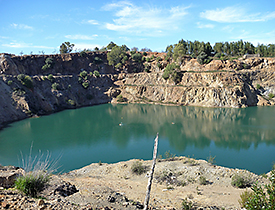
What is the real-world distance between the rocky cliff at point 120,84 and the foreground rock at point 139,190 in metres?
34.8

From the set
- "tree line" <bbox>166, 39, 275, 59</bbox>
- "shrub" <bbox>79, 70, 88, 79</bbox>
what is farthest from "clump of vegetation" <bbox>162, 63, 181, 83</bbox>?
"shrub" <bbox>79, 70, 88, 79</bbox>

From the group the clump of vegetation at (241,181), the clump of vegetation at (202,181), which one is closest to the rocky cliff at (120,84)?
the clump of vegetation at (202,181)

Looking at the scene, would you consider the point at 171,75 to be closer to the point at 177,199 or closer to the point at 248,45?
the point at 248,45

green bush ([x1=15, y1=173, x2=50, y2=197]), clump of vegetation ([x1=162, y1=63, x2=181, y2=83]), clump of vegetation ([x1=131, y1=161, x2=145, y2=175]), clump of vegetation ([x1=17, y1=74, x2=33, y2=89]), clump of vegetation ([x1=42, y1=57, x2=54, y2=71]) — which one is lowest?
clump of vegetation ([x1=131, y1=161, x2=145, y2=175])

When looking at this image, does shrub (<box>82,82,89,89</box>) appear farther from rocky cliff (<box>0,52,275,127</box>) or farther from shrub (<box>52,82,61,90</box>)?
shrub (<box>52,82,61,90</box>)

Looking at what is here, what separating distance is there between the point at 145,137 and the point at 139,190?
17.4m

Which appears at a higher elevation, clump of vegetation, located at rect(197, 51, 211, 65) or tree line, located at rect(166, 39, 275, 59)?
tree line, located at rect(166, 39, 275, 59)

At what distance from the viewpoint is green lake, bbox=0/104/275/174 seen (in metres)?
22.6

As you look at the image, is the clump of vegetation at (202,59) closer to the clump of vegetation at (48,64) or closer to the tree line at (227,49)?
the tree line at (227,49)

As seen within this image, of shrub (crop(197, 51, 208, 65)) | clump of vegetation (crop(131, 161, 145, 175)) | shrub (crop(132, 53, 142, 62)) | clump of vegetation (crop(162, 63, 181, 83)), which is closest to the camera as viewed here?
clump of vegetation (crop(131, 161, 145, 175))

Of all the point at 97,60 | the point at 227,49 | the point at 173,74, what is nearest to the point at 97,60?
the point at 97,60

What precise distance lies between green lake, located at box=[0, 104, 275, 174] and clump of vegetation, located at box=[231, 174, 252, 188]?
5830 mm

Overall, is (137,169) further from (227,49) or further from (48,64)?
(227,49)

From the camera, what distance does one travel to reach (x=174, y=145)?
26250mm
